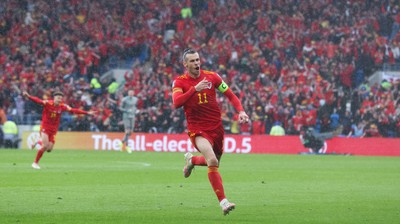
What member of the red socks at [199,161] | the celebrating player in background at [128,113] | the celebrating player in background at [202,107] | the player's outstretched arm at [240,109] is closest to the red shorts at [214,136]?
the celebrating player in background at [202,107]

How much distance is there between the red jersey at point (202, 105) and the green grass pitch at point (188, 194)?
3.92ft

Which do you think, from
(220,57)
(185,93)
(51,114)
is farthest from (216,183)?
(220,57)

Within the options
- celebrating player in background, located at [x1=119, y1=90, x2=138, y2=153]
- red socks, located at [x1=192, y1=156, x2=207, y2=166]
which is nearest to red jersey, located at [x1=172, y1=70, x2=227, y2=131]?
red socks, located at [x1=192, y1=156, x2=207, y2=166]

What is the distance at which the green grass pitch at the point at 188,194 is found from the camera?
1143 centimetres

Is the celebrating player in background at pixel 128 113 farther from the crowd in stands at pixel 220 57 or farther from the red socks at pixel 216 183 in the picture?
the red socks at pixel 216 183

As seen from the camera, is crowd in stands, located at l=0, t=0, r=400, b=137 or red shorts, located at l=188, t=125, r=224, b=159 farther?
crowd in stands, located at l=0, t=0, r=400, b=137

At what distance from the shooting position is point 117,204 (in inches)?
512

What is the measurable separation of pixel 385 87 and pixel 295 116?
14.8ft

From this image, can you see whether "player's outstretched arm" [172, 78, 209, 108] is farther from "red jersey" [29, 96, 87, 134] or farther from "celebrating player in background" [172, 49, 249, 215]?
"red jersey" [29, 96, 87, 134]

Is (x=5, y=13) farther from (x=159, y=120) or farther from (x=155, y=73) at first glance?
(x=159, y=120)

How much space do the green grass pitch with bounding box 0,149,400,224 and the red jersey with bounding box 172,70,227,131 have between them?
47.1 inches

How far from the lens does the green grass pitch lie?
11430 millimetres

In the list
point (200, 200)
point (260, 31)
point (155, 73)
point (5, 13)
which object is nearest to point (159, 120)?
point (155, 73)

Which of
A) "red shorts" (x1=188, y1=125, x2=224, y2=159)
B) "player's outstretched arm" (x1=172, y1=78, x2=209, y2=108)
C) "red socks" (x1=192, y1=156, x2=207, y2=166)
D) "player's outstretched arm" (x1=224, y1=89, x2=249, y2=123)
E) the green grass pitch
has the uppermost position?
"player's outstretched arm" (x1=172, y1=78, x2=209, y2=108)
